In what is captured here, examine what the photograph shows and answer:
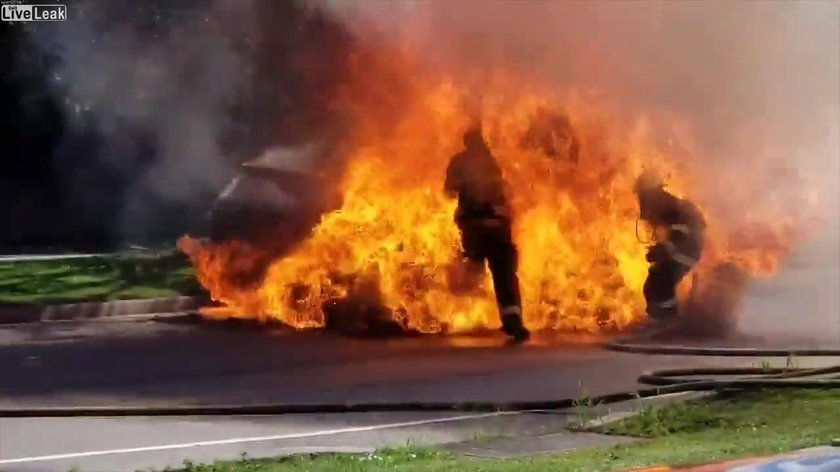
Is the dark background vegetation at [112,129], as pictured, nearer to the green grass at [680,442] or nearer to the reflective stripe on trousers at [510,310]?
the green grass at [680,442]

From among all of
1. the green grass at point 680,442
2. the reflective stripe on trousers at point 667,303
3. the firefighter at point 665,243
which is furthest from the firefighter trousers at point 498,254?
the green grass at point 680,442

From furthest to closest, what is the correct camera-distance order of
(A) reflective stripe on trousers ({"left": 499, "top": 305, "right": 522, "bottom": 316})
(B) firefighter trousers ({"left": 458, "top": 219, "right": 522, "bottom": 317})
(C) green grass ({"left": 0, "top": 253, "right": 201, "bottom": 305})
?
1. (A) reflective stripe on trousers ({"left": 499, "top": 305, "right": 522, "bottom": 316})
2. (B) firefighter trousers ({"left": 458, "top": 219, "right": 522, "bottom": 317})
3. (C) green grass ({"left": 0, "top": 253, "right": 201, "bottom": 305})

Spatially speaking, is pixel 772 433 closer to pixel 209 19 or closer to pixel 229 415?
pixel 229 415

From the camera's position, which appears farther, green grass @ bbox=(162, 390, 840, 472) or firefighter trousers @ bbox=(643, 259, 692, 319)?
firefighter trousers @ bbox=(643, 259, 692, 319)

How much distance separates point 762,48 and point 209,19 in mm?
4923

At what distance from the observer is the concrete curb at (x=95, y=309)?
6664mm

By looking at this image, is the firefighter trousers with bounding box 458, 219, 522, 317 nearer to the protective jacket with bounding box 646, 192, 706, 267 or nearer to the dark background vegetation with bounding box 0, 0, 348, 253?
the protective jacket with bounding box 646, 192, 706, 267

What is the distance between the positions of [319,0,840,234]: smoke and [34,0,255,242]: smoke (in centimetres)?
114

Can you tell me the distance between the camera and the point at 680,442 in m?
6.84

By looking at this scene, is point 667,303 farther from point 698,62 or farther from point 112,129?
point 112,129

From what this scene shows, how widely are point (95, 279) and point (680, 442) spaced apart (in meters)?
3.28

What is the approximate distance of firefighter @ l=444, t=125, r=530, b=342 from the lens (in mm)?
8938

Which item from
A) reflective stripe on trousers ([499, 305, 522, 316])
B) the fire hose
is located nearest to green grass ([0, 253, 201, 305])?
the fire hose

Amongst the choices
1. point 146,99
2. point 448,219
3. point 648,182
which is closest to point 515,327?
point 448,219
